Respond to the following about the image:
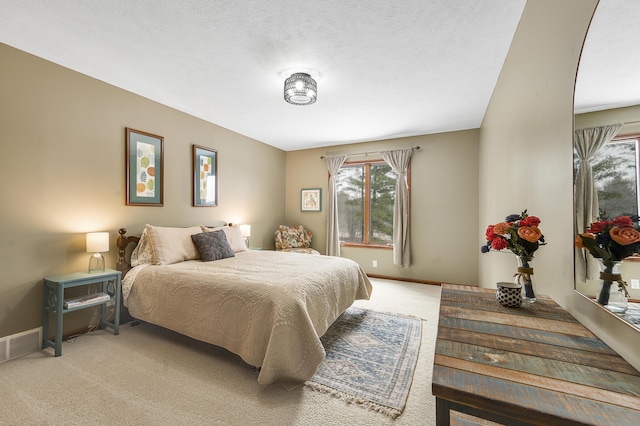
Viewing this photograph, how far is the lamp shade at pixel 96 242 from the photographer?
103 inches

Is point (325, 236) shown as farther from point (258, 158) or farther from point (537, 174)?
point (537, 174)

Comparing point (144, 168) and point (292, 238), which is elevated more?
point (144, 168)

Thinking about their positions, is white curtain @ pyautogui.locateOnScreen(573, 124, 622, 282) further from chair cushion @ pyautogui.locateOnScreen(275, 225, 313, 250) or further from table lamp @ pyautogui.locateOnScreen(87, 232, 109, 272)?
chair cushion @ pyautogui.locateOnScreen(275, 225, 313, 250)

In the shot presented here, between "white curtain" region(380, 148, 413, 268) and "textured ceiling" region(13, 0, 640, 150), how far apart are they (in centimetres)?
131

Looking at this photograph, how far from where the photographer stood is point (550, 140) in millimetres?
1430

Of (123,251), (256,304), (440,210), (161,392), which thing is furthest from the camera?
(440,210)

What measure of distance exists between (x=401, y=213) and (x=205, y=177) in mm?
3342

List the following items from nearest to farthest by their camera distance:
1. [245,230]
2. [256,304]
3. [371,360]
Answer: [256,304]
[371,360]
[245,230]

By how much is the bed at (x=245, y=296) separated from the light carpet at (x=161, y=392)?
0.19 m

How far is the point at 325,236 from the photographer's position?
5582 millimetres

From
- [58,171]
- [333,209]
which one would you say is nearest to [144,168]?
[58,171]

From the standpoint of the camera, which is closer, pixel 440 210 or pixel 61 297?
pixel 61 297

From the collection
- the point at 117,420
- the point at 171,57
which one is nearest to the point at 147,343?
the point at 117,420

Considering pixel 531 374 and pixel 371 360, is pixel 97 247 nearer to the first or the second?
pixel 371 360
